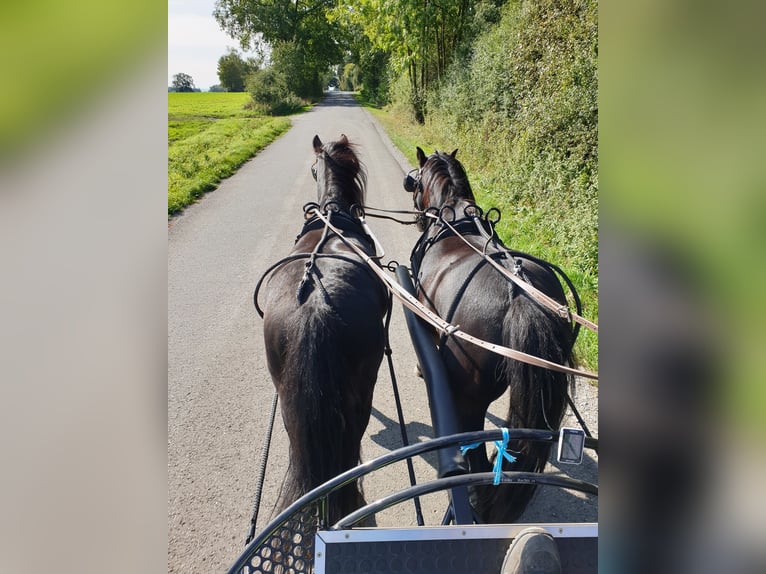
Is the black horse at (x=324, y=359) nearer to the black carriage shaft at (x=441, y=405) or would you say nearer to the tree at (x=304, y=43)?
the black carriage shaft at (x=441, y=405)

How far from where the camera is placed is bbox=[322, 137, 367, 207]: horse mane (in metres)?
3.77

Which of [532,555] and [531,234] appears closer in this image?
[532,555]

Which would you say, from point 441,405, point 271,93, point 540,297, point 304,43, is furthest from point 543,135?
point 271,93

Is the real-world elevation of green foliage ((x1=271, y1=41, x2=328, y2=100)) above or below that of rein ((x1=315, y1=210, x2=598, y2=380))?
above

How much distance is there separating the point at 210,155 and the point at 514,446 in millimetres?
13700

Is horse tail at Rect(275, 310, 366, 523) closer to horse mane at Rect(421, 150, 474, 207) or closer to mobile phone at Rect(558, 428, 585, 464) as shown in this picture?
mobile phone at Rect(558, 428, 585, 464)

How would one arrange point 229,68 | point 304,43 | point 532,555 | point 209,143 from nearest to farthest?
point 532,555, point 229,68, point 209,143, point 304,43

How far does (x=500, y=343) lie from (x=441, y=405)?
48 cm

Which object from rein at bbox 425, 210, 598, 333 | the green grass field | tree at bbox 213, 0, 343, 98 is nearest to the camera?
rein at bbox 425, 210, 598, 333

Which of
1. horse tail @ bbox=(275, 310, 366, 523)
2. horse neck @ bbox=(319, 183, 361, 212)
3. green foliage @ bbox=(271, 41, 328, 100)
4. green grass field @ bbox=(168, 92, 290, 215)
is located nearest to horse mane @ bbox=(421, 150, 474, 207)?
horse neck @ bbox=(319, 183, 361, 212)

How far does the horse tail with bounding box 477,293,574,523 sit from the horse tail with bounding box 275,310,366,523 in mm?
817

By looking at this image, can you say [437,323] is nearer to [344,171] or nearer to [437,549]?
[437,549]

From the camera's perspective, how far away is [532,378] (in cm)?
230
